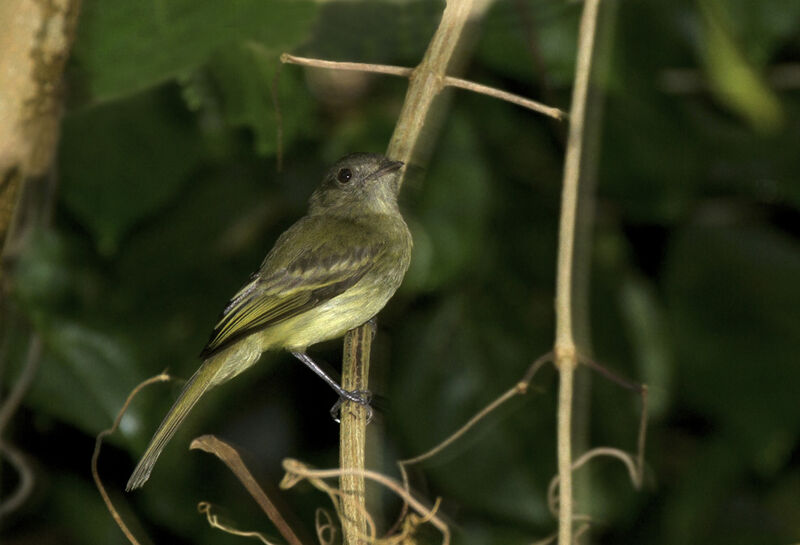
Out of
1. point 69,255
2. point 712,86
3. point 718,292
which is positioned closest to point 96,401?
point 69,255

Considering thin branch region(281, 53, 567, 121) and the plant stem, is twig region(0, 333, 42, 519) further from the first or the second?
thin branch region(281, 53, 567, 121)

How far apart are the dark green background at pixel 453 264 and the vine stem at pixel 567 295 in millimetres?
691

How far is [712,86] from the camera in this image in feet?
10.8

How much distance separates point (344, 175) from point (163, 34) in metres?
0.78

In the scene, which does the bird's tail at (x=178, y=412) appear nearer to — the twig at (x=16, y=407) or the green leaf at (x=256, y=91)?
the twig at (x=16, y=407)

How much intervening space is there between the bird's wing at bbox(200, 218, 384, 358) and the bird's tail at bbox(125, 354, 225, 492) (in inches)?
4.7

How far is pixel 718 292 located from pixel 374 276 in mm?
1184

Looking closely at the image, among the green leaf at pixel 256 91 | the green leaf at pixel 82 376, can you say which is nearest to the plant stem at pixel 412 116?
the green leaf at pixel 256 91

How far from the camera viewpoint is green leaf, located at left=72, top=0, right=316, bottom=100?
2.39m

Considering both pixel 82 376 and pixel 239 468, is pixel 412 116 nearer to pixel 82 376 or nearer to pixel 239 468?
pixel 239 468

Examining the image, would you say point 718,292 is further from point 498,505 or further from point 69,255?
point 69,255

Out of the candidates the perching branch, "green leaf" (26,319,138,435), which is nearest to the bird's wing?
→ "green leaf" (26,319,138,435)

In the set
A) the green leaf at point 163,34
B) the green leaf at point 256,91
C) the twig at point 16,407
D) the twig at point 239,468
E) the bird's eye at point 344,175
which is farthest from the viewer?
the bird's eye at point 344,175

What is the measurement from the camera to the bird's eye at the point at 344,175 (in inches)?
117
